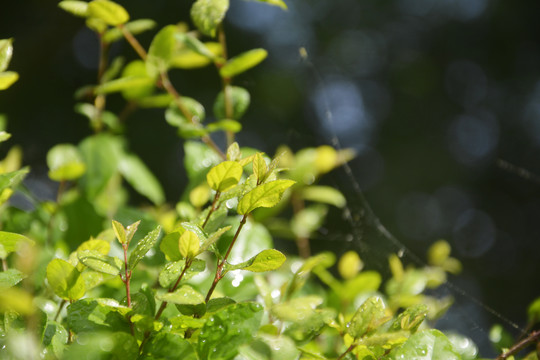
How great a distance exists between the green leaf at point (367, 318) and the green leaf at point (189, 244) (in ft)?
0.55

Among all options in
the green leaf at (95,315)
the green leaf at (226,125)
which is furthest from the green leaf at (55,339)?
the green leaf at (226,125)

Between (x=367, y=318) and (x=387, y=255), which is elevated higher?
(x=367, y=318)

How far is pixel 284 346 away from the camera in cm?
38

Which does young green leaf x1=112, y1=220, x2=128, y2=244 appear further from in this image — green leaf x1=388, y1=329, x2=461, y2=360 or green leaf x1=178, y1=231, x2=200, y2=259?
green leaf x1=388, y1=329, x2=461, y2=360

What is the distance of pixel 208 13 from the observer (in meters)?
0.61

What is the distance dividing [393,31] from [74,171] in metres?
5.89

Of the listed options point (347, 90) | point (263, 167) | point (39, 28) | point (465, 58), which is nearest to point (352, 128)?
point (347, 90)

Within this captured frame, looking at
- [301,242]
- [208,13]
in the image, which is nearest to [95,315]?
[208,13]

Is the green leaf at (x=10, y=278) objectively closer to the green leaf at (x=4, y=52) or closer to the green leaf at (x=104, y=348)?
the green leaf at (x=104, y=348)

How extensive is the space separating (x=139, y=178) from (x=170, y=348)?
613mm

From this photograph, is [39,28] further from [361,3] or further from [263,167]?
[361,3]

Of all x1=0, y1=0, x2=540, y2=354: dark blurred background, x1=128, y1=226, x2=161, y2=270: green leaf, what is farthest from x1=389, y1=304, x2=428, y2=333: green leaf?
x1=0, y1=0, x2=540, y2=354: dark blurred background

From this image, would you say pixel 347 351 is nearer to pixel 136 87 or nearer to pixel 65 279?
pixel 65 279

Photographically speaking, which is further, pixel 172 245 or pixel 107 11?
pixel 107 11
